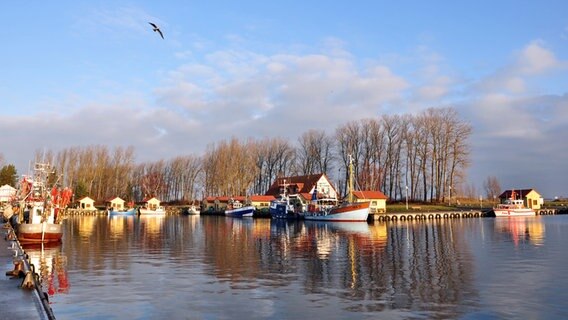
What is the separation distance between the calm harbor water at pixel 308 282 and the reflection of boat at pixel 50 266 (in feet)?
0.17

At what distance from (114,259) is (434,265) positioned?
1744 centimetres

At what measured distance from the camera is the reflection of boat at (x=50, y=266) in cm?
1912

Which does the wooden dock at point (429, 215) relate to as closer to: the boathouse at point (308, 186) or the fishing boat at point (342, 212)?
the fishing boat at point (342, 212)

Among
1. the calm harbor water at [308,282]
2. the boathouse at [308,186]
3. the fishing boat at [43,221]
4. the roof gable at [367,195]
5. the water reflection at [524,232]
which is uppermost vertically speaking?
the boathouse at [308,186]

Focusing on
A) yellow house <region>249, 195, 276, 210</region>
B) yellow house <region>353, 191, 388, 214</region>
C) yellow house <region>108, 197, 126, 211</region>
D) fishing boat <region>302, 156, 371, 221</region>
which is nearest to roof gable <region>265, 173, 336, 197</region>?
yellow house <region>249, 195, 276, 210</region>

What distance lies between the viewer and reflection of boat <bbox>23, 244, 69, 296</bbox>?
62.7ft

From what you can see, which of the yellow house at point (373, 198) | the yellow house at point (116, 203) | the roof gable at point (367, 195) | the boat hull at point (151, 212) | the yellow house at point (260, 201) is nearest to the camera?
the yellow house at point (373, 198)

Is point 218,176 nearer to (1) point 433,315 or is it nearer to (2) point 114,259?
(2) point 114,259

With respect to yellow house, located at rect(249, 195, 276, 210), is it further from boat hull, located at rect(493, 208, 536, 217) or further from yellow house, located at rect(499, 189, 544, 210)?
yellow house, located at rect(499, 189, 544, 210)

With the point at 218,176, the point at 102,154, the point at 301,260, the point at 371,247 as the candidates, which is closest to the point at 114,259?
the point at 301,260

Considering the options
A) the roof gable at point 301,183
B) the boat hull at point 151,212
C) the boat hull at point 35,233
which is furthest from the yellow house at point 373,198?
the boat hull at point 35,233

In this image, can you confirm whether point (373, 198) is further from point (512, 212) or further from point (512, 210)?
point (512, 210)

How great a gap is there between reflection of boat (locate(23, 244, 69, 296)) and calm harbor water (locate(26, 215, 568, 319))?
0.05 m

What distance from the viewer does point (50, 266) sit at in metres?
24.8
